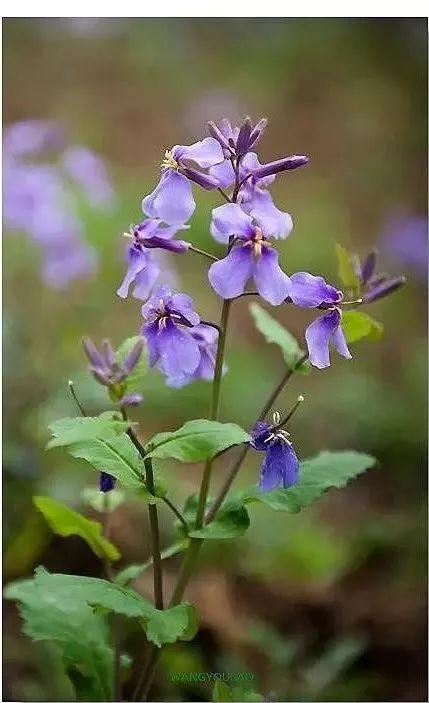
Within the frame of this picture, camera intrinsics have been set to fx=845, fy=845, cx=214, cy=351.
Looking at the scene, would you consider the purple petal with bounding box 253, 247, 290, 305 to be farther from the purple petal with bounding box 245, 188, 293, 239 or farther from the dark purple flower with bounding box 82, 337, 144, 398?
the dark purple flower with bounding box 82, 337, 144, 398

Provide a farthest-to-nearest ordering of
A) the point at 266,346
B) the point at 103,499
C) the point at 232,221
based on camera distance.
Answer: the point at 266,346, the point at 103,499, the point at 232,221

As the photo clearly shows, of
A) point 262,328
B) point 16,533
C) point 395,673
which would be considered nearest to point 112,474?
point 262,328

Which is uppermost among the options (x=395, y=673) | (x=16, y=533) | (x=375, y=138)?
(x=375, y=138)

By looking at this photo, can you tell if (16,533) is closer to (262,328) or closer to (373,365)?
(262,328)

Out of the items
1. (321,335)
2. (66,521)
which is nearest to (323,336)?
(321,335)

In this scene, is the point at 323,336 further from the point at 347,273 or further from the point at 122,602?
the point at 122,602

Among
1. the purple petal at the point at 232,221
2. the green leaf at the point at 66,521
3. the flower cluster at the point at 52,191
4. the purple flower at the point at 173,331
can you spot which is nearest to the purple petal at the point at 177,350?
the purple flower at the point at 173,331

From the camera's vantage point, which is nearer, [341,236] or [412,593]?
[412,593]
